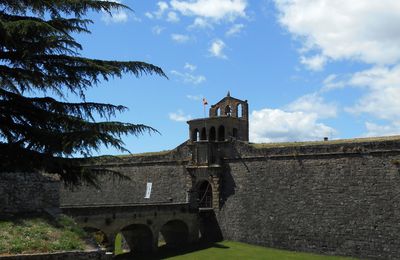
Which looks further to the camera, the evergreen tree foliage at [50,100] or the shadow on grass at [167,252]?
the shadow on grass at [167,252]

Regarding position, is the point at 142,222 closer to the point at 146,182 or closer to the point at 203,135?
the point at 203,135

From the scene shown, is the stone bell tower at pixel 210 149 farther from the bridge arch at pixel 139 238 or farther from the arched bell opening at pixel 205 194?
the bridge arch at pixel 139 238

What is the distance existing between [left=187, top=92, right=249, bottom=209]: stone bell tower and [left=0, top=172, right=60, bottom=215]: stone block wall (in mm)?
17081

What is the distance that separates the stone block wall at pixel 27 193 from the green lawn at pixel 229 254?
484 inches

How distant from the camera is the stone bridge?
2245 centimetres

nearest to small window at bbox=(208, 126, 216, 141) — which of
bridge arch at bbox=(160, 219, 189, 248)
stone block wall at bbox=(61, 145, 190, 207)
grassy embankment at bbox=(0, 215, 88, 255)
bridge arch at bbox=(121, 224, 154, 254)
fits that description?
stone block wall at bbox=(61, 145, 190, 207)

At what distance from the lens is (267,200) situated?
27.1 metres

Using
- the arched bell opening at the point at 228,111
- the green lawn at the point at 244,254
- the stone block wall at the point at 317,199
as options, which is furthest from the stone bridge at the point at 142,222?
the arched bell opening at the point at 228,111

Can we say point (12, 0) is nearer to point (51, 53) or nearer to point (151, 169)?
point (51, 53)

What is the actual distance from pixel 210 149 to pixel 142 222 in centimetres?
680

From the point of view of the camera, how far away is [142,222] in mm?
25312

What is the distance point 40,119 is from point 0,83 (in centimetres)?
115

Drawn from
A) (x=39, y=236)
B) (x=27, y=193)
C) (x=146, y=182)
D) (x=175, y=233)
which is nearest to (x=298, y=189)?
(x=175, y=233)

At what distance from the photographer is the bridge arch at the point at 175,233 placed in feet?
94.3
